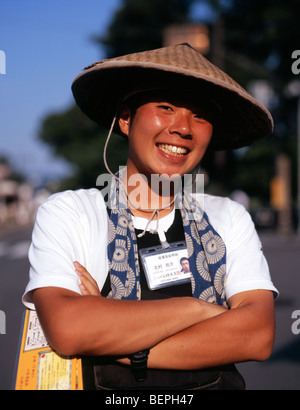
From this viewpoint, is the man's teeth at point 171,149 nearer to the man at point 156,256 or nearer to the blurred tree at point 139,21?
the man at point 156,256

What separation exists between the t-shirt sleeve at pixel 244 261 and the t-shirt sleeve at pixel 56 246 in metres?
0.61

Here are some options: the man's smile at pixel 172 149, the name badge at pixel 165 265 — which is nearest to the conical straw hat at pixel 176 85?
the man's smile at pixel 172 149

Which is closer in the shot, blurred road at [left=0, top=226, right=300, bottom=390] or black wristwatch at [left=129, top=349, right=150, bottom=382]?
black wristwatch at [left=129, top=349, right=150, bottom=382]

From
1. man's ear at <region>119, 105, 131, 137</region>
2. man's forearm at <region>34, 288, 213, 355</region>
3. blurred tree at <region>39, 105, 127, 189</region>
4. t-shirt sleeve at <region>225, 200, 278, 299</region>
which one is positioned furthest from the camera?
blurred tree at <region>39, 105, 127, 189</region>

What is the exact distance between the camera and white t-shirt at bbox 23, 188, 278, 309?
1950 mm

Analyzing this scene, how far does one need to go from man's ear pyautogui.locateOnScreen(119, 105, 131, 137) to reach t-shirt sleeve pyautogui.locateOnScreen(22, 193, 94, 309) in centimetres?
45

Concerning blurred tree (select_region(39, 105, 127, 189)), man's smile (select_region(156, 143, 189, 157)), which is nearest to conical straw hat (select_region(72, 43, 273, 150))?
man's smile (select_region(156, 143, 189, 157))

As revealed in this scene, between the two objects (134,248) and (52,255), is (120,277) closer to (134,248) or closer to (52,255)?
(134,248)

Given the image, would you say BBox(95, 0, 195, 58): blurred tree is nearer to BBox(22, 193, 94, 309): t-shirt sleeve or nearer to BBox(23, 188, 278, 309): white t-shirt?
BBox(23, 188, 278, 309): white t-shirt

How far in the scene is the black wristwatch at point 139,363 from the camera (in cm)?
188

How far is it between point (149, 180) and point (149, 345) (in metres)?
0.73

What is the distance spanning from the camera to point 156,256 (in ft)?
6.75

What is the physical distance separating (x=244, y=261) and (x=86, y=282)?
2.19 ft

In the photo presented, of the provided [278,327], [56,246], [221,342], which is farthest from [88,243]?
[278,327]
